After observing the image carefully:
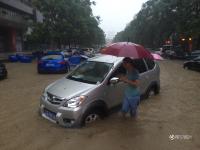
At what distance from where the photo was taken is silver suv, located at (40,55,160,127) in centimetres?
595

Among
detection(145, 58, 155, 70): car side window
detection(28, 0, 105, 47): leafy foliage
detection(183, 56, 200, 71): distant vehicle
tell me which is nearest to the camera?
detection(145, 58, 155, 70): car side window

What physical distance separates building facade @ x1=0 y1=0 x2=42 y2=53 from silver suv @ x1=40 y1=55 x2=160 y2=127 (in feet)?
103

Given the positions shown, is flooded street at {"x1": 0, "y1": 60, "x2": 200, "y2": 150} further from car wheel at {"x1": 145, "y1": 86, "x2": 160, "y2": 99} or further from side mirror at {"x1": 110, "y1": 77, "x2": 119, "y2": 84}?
side mirror at {"x1": 110, "y1": 77, "x2": 119, "y2": 84}

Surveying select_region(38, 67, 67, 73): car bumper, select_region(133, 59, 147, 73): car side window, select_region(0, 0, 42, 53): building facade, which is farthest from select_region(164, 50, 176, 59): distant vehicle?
select_region(133, 59, 147, 73): car side window

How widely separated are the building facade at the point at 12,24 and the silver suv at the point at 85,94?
103 ft

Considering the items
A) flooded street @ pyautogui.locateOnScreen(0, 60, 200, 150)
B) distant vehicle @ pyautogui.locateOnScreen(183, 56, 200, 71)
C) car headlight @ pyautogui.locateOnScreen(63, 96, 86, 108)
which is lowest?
distant vehicle @ pyautogui.locateOnScreen(183, 56, 200, 71)

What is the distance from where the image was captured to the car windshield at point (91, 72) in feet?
22.3

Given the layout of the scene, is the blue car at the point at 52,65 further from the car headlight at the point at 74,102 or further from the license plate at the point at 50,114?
the car headlight at the point at 74,102

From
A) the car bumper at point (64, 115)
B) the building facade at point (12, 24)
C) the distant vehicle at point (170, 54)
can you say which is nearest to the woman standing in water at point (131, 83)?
the car bumper at point (64, 115)

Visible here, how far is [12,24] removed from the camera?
4003 centimetres

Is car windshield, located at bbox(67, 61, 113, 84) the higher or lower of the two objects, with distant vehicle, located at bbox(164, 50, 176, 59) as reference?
higher

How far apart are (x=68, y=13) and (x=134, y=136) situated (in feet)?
110

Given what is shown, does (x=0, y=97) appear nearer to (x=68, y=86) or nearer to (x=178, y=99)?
(x=68, y=86)

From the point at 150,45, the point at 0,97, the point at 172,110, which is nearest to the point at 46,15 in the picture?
the point at 0,97
